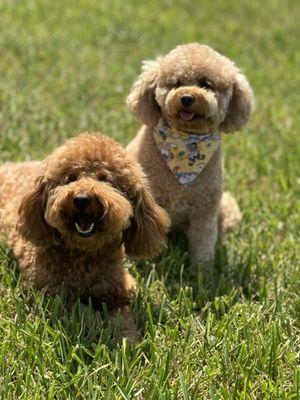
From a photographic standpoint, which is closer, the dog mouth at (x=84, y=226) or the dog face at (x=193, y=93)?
the dog mouth at (x=84, y=226)

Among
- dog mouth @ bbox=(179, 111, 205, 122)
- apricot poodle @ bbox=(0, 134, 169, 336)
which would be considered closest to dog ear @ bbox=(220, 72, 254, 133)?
dog mouth @ bbox=(179, 111, 205, 122)

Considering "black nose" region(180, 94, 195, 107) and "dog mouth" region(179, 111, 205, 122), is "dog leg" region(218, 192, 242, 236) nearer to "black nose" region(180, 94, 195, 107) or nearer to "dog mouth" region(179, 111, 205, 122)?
"dog mouth" region(179, 111, 205, 122)

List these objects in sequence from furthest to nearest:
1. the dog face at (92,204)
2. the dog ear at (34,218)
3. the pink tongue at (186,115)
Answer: the pink tongue at (186,115) → the dog ear at (34,218) → the dog face at (92,204)

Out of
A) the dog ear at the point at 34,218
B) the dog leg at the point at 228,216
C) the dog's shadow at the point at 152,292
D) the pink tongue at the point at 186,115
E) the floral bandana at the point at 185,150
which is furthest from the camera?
the dog leg at the point at 228,216

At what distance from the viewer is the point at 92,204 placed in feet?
9.91

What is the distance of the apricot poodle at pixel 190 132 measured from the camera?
13.3 feet

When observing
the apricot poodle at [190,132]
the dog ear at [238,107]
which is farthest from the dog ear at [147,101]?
the dog ear at [238,107]

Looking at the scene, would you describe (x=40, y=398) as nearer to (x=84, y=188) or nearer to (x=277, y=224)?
(x=84, y=188)

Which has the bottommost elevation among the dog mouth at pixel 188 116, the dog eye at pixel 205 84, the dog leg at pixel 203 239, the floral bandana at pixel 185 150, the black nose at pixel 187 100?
the dog leg at pixel 203 239

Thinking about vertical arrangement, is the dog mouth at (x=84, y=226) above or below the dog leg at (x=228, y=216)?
above

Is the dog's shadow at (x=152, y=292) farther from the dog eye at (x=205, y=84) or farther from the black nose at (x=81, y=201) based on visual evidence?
the dog eye at (x=205, y=84)

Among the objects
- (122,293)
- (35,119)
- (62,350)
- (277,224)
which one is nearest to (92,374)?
(62,350)

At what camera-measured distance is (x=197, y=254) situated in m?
4.25

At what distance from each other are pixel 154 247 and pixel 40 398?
42.7 inches
